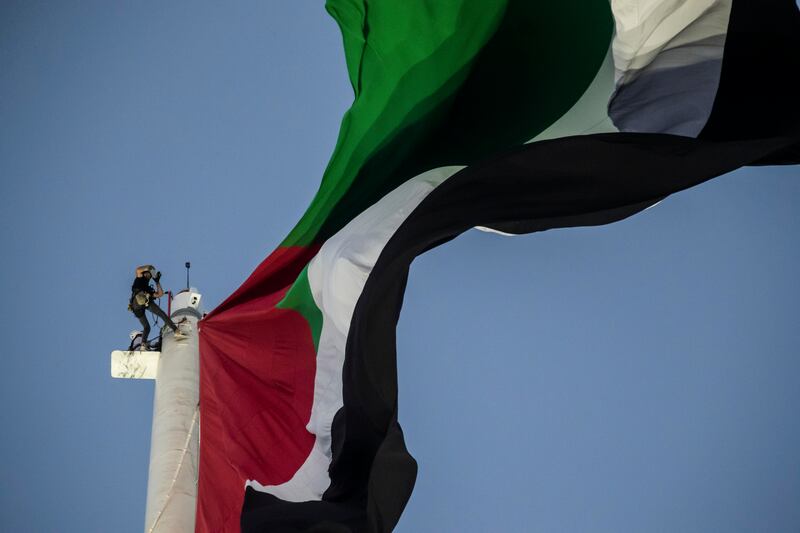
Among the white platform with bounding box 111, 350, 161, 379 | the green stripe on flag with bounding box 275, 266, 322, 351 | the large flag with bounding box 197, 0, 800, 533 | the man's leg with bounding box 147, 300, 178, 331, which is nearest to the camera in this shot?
the large flag with bounding box 197, 0, 800, 533

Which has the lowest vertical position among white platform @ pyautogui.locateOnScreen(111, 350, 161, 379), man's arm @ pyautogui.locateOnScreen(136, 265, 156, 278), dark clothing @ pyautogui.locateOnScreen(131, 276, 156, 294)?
white platform @ pyautogui.locateOnScreen(111, 350, 161, 379)

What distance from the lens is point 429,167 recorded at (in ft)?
33.9

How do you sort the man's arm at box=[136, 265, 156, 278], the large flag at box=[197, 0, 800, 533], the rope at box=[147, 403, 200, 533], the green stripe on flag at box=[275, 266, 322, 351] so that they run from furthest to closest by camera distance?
the man's arm at box=[136, 265, 156, 278] → the rope at box=[147, 403, 200, 533] → the green stripe on flag at box=[275, 266, 322, 351] → the large flag at box=[197, 0, 800, 533]

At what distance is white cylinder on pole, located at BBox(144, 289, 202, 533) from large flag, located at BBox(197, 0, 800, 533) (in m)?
0.52

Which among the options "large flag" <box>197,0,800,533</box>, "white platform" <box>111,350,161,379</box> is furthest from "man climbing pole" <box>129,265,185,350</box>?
"large flag" <box>197,0,800,533</box>

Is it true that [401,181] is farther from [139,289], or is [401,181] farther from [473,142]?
[139,289]

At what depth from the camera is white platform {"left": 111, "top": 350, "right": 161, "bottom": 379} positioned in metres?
15.2

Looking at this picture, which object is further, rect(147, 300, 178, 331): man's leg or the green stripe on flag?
rect(147, 300, 178, 331): man's leg

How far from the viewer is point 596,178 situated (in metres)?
8.13

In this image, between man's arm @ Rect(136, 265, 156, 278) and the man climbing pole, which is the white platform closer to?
the man climbing pole

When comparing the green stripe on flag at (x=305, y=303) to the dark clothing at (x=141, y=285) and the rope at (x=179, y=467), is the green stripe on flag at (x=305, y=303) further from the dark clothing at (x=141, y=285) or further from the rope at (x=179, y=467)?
the dark clothing at (x=141, y=285)

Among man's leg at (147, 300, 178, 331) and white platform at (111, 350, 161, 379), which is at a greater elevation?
man's leg at (147, 300, 178, 331)

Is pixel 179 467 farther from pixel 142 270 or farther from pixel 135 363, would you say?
pixel 135 363

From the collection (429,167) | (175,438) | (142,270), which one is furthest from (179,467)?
(429,167)
